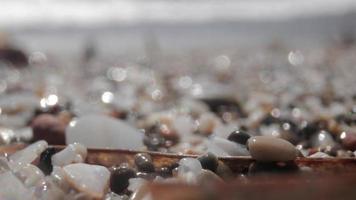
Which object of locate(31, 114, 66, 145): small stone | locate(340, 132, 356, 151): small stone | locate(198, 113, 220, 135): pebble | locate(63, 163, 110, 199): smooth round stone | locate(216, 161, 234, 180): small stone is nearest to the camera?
locate(63, 163, 110, 199): smooth round stone

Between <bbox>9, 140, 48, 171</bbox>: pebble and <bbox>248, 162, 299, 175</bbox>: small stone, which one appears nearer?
<bbox>248, 162, 299, 175</bbox>: small stone

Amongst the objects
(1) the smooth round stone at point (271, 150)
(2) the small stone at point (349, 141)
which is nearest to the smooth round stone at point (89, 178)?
(1) the smooth round stone at point (271, 150)

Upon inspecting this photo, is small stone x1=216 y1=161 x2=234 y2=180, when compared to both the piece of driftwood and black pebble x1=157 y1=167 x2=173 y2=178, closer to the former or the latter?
the piece of driftwood

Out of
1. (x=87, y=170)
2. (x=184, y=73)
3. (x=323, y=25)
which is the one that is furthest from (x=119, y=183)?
(x=323, y=25)

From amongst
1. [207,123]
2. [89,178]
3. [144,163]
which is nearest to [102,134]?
[144,163]

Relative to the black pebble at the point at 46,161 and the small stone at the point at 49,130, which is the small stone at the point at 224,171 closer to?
the black pebble at the point at 46,161

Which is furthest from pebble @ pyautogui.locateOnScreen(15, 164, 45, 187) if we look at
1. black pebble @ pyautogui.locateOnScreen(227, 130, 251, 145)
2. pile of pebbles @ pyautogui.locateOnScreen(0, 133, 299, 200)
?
black pebble @ pyautogui.locateOnScreen(227, 130, 251, 145)
